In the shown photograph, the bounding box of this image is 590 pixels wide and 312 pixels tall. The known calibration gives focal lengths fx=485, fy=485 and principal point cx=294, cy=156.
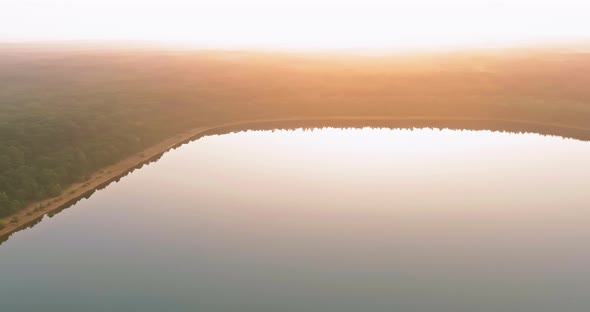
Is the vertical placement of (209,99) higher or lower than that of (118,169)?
higher

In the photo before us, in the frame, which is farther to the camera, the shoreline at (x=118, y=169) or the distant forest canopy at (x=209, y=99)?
the distant forest canopy at (x=209, y=99)

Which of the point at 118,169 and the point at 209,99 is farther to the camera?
the point at 209,99

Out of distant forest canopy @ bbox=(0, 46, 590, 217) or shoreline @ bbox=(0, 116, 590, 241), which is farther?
distant forest canopy @ bbox=(0, 46, 590, 217)

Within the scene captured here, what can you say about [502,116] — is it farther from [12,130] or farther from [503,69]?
[12,130]
